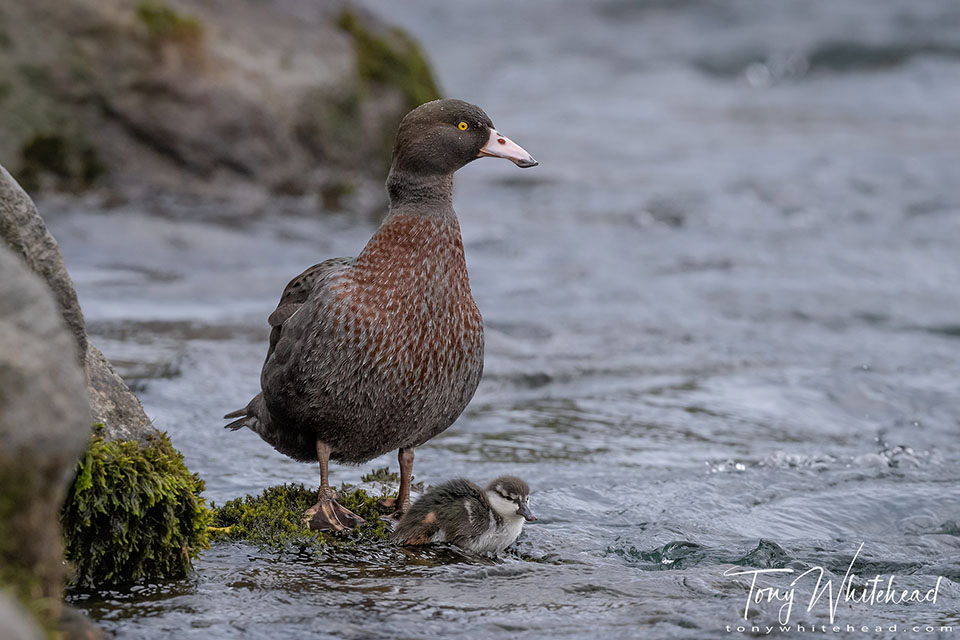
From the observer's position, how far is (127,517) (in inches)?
175

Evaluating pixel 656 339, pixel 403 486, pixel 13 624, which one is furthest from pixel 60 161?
pixel 13 624

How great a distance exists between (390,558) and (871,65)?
70.3 ft

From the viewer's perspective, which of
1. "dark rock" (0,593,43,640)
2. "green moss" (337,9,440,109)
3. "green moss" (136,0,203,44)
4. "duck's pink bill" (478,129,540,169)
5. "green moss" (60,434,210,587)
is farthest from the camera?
"green moss" (337,9,440,109)

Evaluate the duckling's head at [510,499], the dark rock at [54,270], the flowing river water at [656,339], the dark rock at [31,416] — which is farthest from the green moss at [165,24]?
the dark rock at [31,416]

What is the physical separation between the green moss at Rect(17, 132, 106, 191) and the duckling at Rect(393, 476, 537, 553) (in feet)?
32.2

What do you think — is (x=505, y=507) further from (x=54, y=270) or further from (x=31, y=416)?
(x=31, y=416)

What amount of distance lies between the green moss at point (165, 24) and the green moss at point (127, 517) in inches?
410

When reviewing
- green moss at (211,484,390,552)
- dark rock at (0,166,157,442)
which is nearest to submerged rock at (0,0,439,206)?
green moss at (211,484,390,552)

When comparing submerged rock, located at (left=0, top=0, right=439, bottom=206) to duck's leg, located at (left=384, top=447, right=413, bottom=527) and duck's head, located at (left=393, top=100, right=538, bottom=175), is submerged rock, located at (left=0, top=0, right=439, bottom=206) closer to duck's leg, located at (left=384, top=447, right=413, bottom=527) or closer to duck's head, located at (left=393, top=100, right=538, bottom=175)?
duck's head, located at (left=393, top=100, right=538, bottom=175)

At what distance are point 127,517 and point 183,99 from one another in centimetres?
1048

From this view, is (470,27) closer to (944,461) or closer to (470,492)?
(944,461)

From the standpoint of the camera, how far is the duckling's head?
5.36m

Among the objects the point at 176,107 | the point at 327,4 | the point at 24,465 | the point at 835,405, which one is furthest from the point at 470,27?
the point at 24,465
